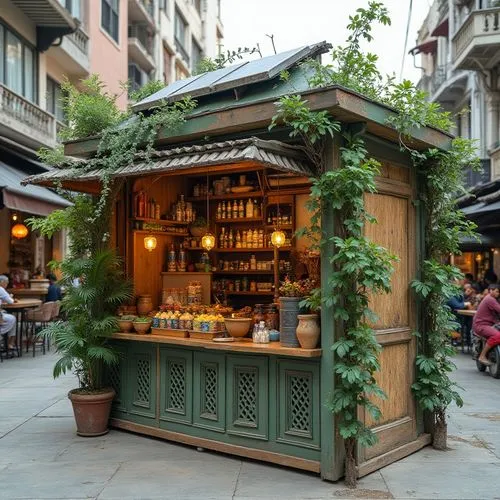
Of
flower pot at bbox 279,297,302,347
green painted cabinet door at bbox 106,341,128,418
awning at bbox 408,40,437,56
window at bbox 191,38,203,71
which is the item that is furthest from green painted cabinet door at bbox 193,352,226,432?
window at bbox 191,38,203,71

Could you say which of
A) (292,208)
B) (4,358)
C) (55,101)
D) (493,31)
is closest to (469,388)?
(292,208)

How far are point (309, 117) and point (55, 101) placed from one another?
17287 mm

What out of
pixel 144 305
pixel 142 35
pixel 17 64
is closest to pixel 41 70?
pixel 17 64

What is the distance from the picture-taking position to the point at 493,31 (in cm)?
1945

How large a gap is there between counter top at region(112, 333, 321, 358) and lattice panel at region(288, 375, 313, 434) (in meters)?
0.28

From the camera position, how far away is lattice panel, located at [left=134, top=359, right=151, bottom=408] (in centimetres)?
786

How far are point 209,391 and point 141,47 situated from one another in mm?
24612

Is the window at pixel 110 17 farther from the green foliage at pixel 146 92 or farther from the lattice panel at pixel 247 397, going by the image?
the lattice panel at pixel 247 397

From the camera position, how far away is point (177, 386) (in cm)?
755

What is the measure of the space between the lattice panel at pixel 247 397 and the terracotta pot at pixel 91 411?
6.19ft

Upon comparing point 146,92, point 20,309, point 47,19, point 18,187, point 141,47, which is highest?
point 141,47

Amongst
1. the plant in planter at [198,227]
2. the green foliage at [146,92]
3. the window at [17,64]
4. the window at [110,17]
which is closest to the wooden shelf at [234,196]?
the plant in planter at [198,227]

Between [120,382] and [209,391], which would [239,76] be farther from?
[120,382]

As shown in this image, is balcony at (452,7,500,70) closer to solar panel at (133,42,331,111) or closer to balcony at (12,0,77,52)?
balcony at (12,0,77,52)
